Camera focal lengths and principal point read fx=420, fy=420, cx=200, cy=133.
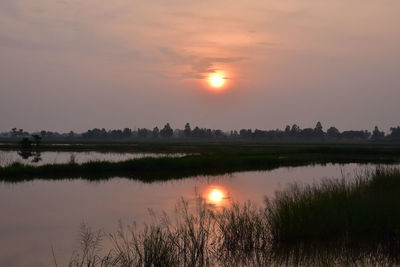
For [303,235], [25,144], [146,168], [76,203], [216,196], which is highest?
[25,144]

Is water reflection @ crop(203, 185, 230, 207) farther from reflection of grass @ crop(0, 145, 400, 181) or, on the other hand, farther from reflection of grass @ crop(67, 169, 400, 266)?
reflection of grass @ crop(0, 145, 400, 181)

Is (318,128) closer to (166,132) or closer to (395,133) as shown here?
(395,133)

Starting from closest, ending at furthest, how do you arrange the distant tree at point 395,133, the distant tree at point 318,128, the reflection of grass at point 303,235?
the reflection of grass at point 303,235 < the distant tree at point 395,133 < the distant tree at point 318,128

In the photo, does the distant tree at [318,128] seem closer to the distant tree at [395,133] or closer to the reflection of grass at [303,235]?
the distant tree at [395,133]

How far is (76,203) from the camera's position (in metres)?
18.7

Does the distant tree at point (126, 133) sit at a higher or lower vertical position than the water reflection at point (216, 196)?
higher

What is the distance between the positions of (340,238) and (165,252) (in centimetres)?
529

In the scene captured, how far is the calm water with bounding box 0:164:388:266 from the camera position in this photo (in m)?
11.6

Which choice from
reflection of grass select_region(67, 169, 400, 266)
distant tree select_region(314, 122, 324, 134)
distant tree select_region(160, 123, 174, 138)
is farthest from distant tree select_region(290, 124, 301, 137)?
reflection of grass select_region(67, 169, 400, 266)

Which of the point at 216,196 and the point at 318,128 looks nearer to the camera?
the point at 216,196

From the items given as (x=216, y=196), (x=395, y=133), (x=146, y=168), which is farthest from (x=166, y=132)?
(x=216, y=196)

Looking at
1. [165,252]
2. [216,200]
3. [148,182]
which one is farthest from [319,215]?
[148,182]

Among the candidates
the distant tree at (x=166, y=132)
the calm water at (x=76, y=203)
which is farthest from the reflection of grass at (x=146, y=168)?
the distant tree at (x=166, y=132)

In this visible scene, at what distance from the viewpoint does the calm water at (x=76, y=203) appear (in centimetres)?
1161
